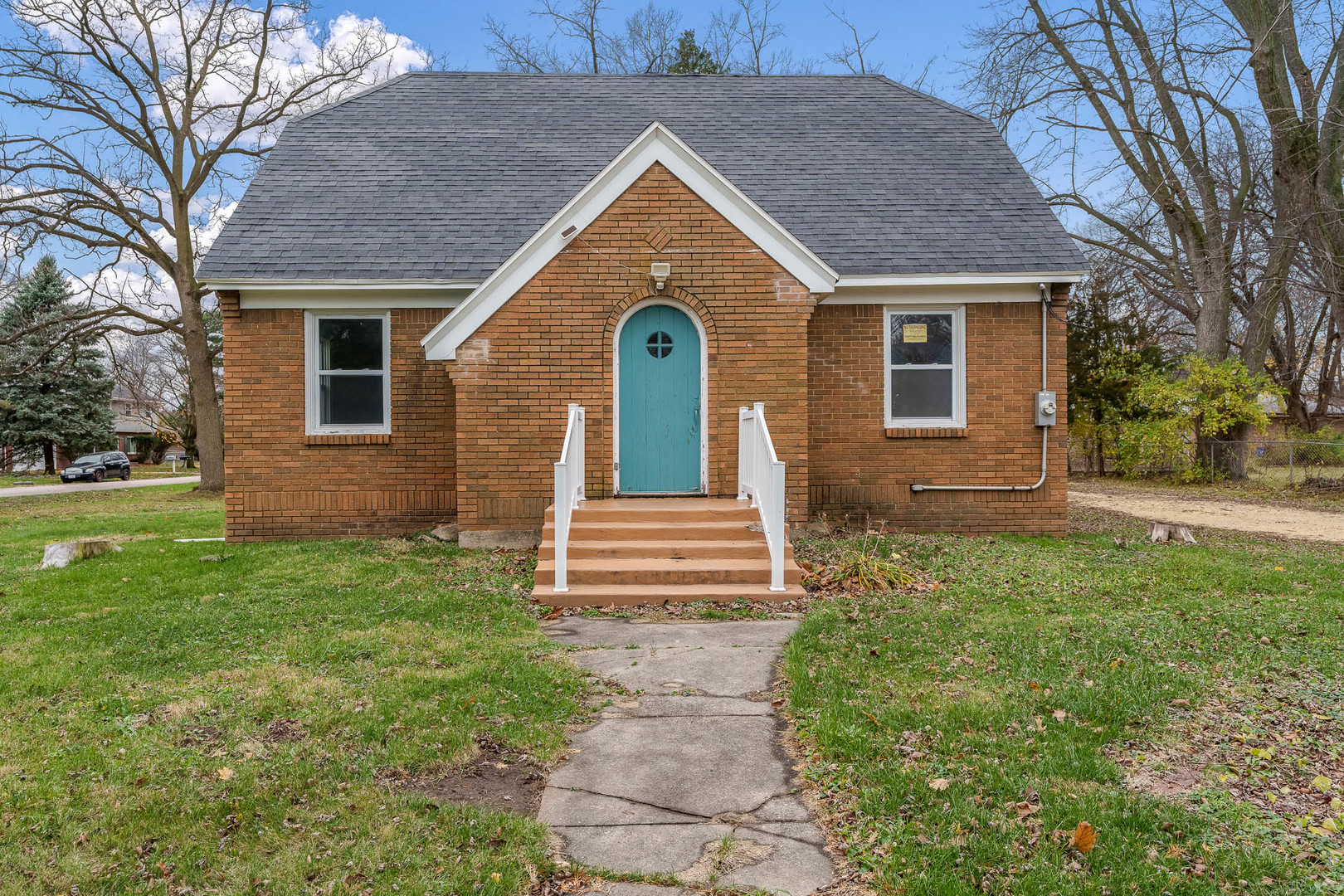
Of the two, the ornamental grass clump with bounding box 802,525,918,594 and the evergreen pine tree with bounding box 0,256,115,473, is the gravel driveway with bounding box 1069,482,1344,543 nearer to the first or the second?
the ornamental grass clump with bounding box 802,525,918,594

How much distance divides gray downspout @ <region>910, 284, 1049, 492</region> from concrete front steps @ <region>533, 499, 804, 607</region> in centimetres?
338

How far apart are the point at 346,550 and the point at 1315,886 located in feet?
30.5

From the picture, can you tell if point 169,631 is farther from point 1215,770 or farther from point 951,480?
point 951,480

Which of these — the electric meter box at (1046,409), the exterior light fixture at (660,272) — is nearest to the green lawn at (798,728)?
the electric meter box at (1046,409)

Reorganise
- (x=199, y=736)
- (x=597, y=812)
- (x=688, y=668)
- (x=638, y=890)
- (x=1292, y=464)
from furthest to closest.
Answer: (x=1292, y=464) → (x=688, y=668) → (x=199, y=736) → (x=597, y=812) → (x=638, y=890)

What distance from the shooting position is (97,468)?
113 feet

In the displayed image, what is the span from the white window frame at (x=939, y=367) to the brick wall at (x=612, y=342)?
1.91 meters

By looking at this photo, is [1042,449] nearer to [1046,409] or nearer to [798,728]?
[1046,409]

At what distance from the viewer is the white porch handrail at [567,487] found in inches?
299

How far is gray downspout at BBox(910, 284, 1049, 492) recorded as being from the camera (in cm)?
1101

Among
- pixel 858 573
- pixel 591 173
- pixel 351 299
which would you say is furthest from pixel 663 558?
pixel 591 173

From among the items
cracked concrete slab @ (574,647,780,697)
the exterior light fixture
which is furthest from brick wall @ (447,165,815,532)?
cracked concrete slab @ (574,647,780,697)

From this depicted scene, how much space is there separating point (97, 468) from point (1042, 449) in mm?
36844

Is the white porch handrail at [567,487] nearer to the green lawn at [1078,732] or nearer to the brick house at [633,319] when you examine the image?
the brick house at [633,319]
